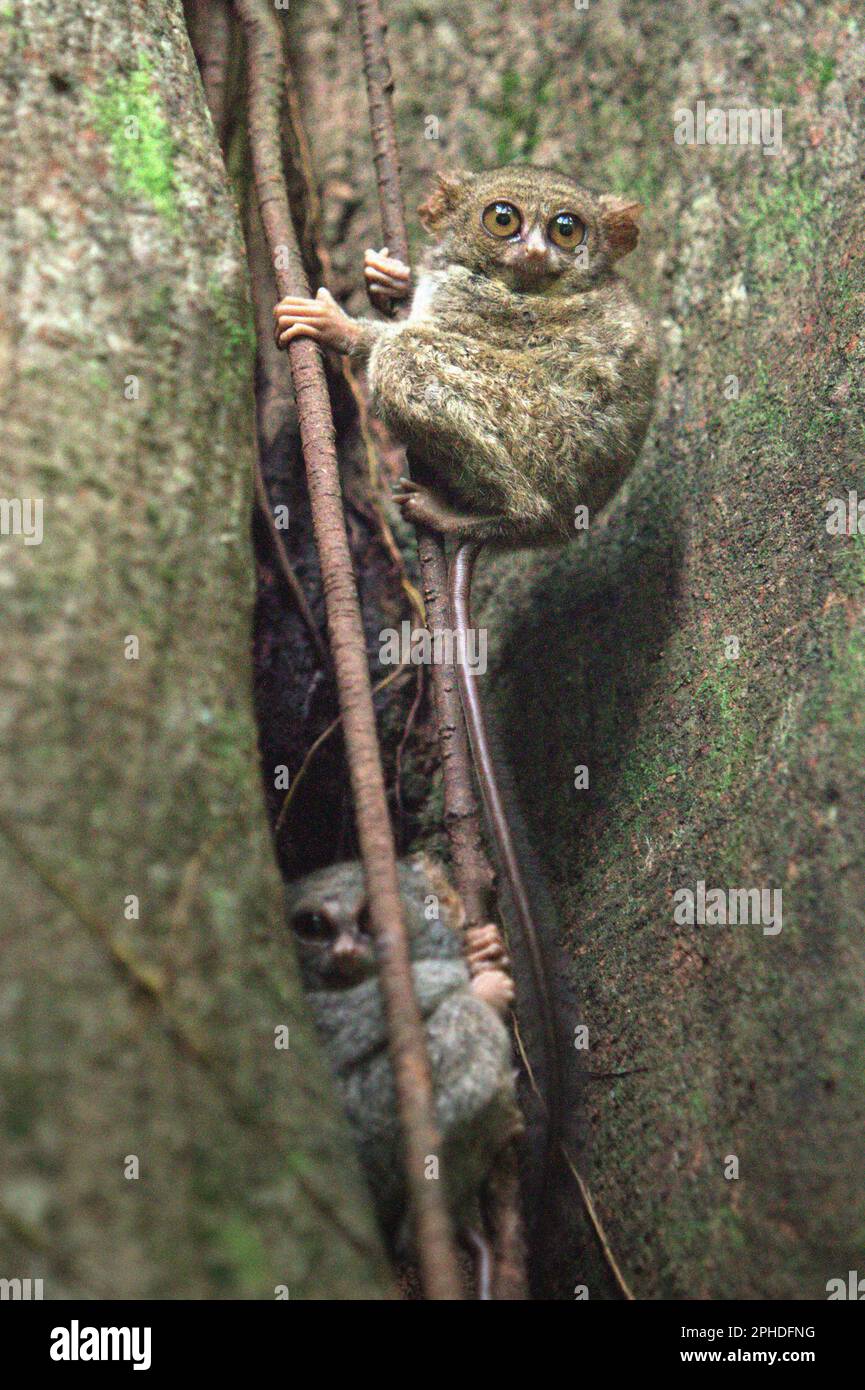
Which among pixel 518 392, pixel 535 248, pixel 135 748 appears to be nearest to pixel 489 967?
pixel 135 748

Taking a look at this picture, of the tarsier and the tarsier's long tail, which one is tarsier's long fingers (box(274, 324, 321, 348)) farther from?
the tarsier's long tail

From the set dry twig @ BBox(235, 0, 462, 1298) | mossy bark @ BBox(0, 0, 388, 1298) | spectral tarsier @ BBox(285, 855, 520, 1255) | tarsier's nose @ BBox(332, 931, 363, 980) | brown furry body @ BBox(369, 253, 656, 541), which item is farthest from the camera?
brown furry body @ BBox(369, 253, 656, 541)

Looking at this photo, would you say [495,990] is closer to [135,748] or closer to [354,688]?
[354,688]

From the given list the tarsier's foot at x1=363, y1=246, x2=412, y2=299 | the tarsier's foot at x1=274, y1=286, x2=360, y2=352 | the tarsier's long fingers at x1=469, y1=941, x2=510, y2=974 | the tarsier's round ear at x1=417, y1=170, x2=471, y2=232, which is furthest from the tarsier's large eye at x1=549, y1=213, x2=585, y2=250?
the tarsier's long fingers at x1=469, y1=941, x2=510, y2=974

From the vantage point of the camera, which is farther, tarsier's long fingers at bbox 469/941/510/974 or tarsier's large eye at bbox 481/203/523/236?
tarsier's large eye at bbox 481/203/523/236

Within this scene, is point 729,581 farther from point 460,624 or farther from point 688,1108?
point 688,1108

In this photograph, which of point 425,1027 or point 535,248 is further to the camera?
point 535,248

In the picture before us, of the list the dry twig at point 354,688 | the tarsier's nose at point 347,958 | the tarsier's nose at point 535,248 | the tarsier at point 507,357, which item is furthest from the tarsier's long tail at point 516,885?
the tarsier's nose at point 535,248
